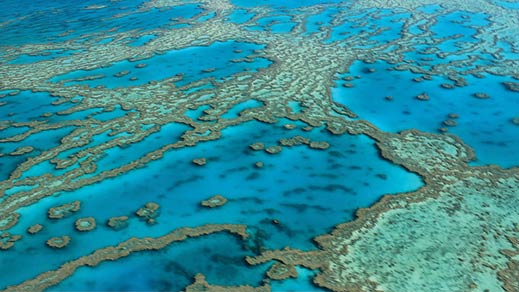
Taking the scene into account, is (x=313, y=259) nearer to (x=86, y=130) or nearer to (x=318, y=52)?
(x=86, y=130)

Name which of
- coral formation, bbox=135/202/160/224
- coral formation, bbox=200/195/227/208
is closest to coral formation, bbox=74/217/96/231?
coral formation, bbox=135/202/160/224

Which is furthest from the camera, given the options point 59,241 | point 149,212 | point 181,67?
point 181,67

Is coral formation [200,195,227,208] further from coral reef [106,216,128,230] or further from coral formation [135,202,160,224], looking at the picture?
coral reef [106,216,128,230]

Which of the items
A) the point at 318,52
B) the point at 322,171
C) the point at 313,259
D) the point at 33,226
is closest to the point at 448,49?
the point at 318,52

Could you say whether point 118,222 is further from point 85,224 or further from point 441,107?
point 441,107

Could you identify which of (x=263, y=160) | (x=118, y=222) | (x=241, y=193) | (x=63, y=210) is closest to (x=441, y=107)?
(x=263, y=160)

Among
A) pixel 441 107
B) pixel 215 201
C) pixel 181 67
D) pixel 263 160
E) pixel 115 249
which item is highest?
pixel 181 67

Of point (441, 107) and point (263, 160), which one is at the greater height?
point (441, 107)

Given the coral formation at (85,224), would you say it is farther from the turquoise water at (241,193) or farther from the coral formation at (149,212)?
the coral formation at (149,212)

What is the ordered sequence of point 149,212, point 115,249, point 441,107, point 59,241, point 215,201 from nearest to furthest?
point 115,249 → point 59,241 → point 149,212 → point 215,201 → point 441,107
